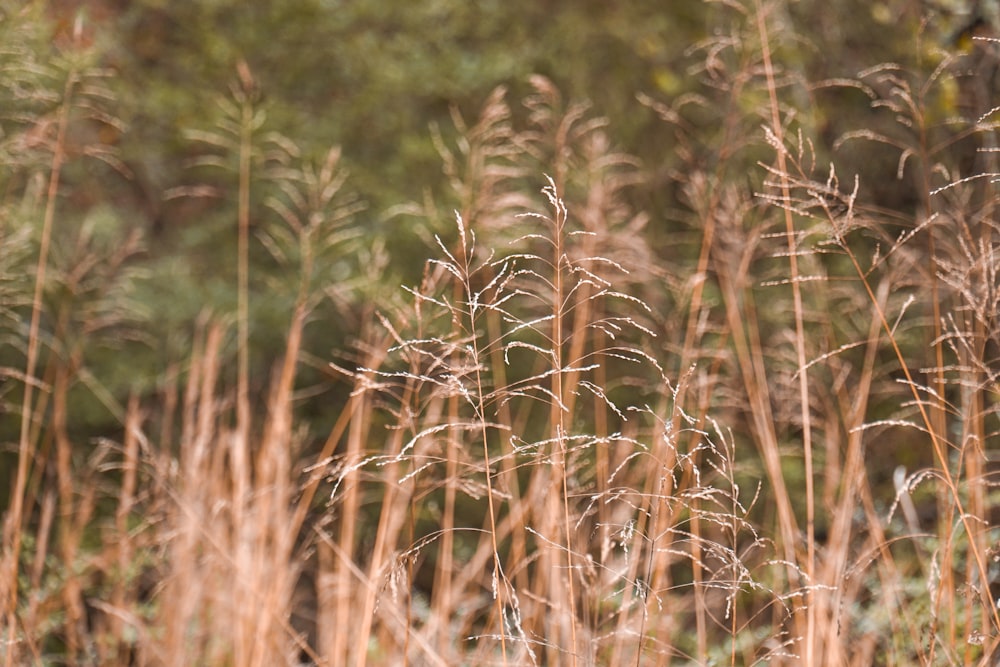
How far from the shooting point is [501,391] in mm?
1176

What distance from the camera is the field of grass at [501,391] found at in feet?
6.66

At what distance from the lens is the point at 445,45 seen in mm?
5750

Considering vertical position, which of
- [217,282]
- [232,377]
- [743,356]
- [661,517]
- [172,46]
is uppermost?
[172,46]

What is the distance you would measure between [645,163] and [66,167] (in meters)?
3.38

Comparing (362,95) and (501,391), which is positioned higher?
(501,391)

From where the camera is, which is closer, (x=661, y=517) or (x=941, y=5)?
(x=661, y=517)

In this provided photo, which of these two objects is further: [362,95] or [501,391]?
[362,95]

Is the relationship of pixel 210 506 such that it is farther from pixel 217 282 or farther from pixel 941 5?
pixel 217 282

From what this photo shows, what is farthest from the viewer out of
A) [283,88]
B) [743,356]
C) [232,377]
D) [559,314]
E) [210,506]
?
[283,88]

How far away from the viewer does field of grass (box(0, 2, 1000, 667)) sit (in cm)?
203

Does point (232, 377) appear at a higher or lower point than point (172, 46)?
lower

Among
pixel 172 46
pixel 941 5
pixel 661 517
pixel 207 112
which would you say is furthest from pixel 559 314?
pixel 172 46

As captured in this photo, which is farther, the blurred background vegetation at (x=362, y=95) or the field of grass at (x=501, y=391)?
the blurred background vegetation at (x=362, y=95)

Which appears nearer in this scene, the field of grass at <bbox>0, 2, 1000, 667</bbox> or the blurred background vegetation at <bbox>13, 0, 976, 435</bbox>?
the field of grass at <bbox>0, 2, 1000, 667</bbox>
